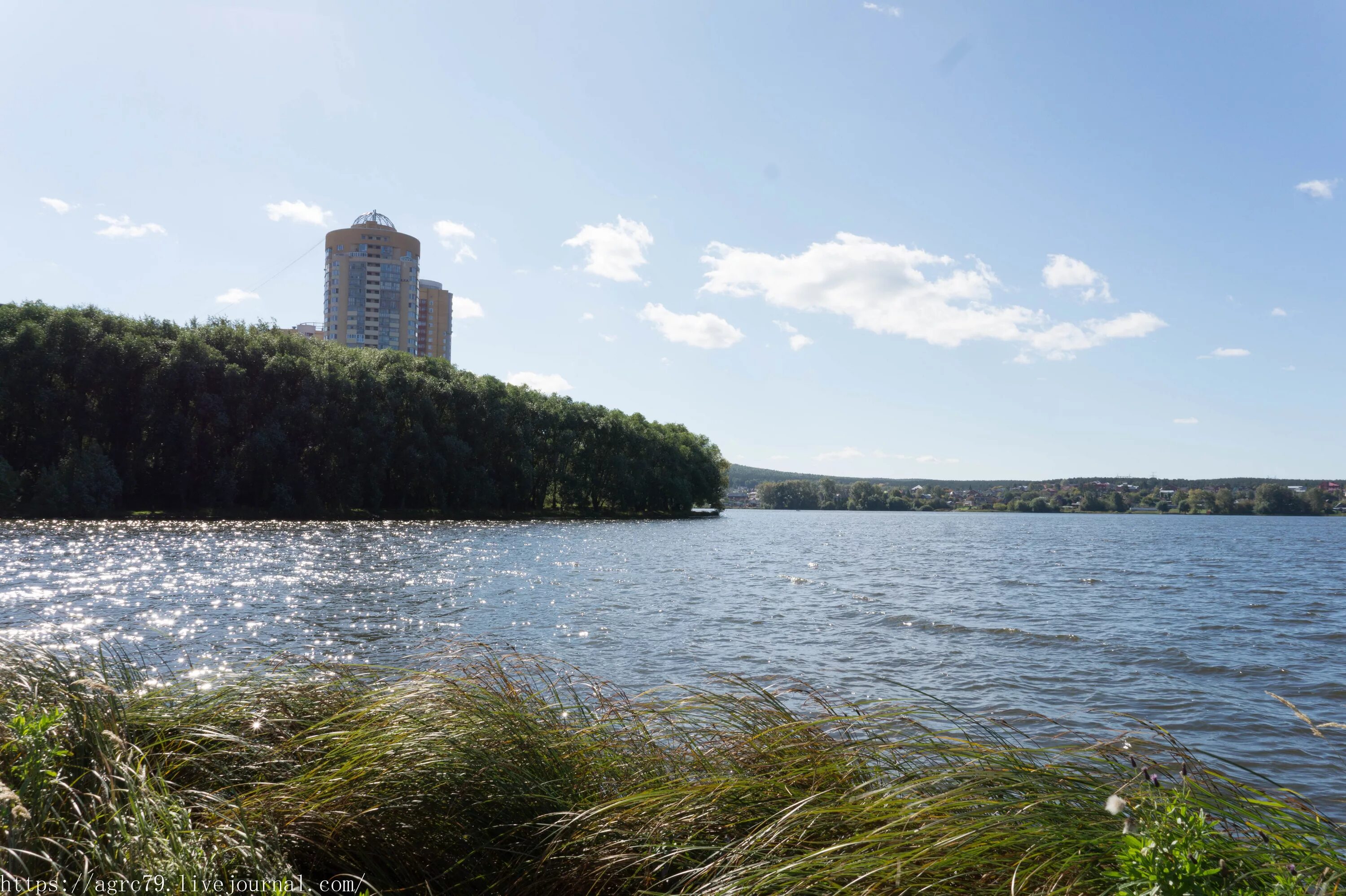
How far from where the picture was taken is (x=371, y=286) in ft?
492

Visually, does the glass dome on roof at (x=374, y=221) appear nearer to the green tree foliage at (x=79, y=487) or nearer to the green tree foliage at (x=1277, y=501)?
the green tree foliage at (x=79, y=487)

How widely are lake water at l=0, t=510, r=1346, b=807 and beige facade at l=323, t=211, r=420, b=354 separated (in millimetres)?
112077

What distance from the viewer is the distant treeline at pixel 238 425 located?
47.9 m

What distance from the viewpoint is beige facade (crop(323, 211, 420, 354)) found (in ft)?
490

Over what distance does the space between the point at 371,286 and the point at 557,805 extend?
16031cm

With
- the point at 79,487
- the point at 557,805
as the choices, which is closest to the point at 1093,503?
the point at 79,487

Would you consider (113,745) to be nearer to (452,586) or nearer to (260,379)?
(452,586)

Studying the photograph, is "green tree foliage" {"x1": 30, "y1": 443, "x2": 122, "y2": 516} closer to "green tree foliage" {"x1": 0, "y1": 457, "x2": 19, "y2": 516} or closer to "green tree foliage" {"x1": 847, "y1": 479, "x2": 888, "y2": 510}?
"green tree foliage" {"x1": 0, "y1": 457, "x2": 19, "y2": 516}

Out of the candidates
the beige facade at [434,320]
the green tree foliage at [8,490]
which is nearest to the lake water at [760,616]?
the green tree foliage at [8,490]

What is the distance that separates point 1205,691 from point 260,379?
194 ft

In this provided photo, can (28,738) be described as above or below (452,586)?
above

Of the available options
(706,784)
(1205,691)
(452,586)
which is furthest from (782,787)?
(452,586)

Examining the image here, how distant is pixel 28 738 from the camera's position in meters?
3.33

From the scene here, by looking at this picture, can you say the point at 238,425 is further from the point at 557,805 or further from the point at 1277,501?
the point at 1277,501
